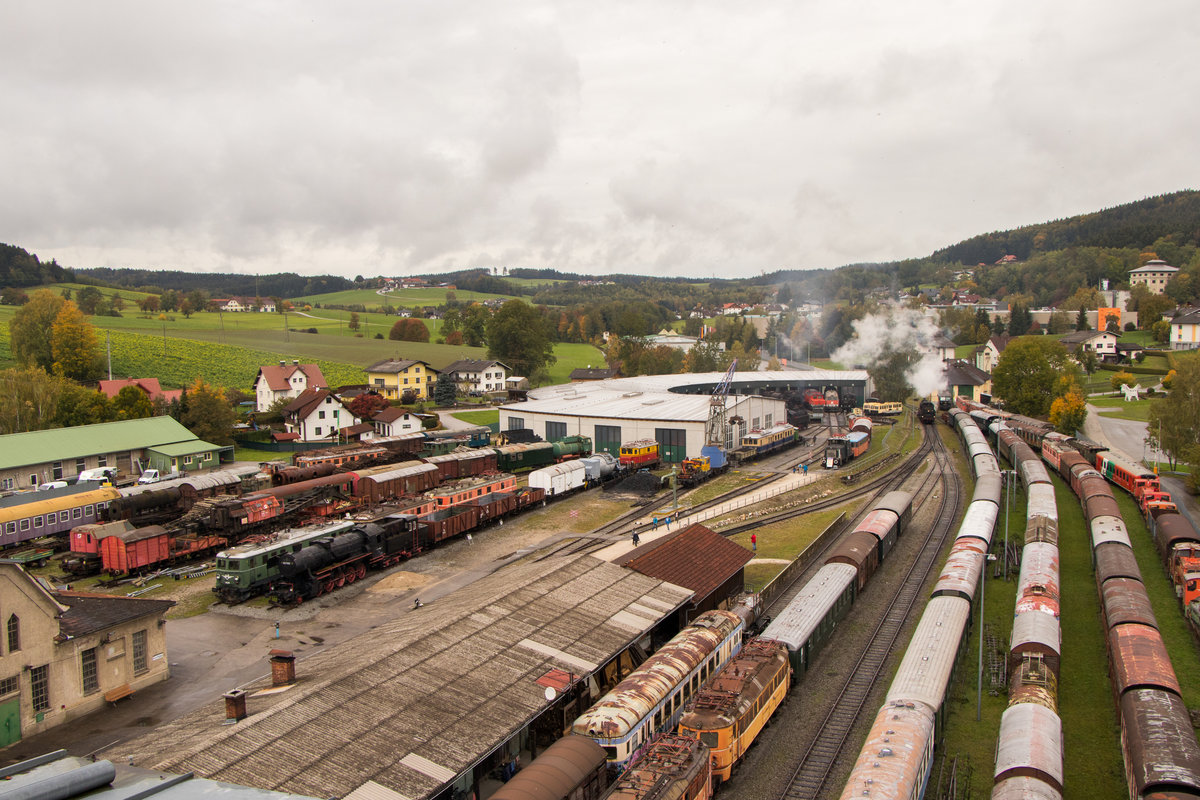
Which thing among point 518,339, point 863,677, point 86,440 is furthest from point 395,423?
point 863,677

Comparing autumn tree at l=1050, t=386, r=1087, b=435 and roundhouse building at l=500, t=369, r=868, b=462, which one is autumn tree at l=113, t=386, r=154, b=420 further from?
autumn tree at l=1050, t=386, r=1087, b=435

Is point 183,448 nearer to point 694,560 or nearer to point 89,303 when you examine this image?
point 694,560

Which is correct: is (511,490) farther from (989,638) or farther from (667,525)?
(989,638)

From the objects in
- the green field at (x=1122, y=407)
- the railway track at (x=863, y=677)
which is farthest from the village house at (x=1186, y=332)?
the railway track at (x=863, y=677)

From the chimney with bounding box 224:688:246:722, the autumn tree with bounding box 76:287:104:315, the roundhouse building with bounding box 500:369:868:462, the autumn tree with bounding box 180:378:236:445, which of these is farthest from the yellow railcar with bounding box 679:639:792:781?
the autumn tree with bounding box 76:287:104:315

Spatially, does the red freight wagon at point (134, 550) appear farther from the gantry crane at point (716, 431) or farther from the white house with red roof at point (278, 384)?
the white house with red roof at point (278, 384)

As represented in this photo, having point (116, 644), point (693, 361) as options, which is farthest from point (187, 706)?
point (693, 361)
